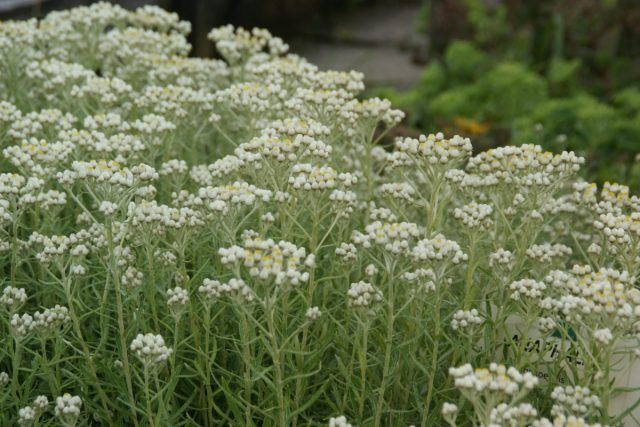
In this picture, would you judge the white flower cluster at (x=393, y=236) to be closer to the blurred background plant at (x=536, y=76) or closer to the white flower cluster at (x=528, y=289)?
the white flower cluster at (x=528, y=289)

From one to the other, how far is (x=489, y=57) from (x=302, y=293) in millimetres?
5733

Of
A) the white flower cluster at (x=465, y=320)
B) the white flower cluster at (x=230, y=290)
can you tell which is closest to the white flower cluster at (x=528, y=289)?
the white flower cluster at (x=465, y=320)

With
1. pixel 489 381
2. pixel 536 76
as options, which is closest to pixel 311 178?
pixel 489 381

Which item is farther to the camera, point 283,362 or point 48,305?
point 48,305

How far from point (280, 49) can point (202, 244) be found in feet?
5.09

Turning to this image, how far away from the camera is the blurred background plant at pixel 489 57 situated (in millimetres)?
5980

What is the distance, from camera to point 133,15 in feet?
14.7

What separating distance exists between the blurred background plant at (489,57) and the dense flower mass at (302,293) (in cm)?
182

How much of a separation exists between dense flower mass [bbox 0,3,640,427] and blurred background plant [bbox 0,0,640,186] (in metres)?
1.82

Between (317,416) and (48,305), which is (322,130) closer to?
(317,416)

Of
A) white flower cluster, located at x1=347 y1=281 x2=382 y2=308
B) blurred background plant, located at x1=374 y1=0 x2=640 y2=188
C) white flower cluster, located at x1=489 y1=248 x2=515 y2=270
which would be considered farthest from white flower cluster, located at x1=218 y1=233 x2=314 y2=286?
blurred background plant, located at x1=374 y1=0 x2=640 y2=188

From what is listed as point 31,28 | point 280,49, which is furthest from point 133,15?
point 280,49

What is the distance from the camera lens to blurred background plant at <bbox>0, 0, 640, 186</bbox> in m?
5.98

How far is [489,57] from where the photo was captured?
7914 millimetres
